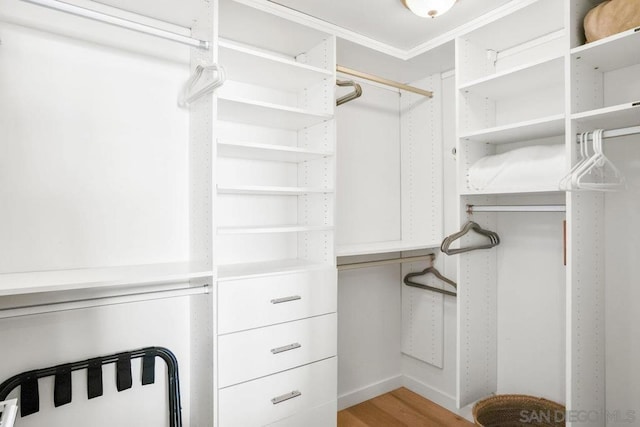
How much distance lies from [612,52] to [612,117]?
28cm

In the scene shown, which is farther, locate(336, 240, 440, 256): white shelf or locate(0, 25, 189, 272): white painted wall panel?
locate(336, 240, 440, 256): white shelf

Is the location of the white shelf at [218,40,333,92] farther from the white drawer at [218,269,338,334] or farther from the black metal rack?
the black metal rack

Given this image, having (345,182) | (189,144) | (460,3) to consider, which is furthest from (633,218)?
(189,144)

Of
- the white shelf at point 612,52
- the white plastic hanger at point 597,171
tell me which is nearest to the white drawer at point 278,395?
the white plastic hanger at point 597,171

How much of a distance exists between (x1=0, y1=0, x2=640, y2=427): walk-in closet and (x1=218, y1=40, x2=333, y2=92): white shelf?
0.05ft

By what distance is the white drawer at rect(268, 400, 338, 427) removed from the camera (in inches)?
69.4

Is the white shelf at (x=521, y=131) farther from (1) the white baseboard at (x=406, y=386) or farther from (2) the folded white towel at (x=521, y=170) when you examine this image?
(1) the white baseboard at (x=406, y=386)

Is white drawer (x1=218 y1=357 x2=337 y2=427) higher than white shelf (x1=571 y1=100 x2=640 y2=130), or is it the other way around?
white shelf (x1=571 y1=100 x2=640 y2=130)

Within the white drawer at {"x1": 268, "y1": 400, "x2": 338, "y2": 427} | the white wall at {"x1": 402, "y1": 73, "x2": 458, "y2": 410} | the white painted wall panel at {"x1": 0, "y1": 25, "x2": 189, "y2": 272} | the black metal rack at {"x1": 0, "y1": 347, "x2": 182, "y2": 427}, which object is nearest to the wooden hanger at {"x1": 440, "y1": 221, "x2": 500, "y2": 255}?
the white wall at {"x1": 402, "y1": 73, "x2": 458, "y2": 410}

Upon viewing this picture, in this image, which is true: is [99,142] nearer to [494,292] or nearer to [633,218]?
[494,292]

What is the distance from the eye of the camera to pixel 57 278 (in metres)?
1.36

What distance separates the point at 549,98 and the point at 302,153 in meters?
1.39

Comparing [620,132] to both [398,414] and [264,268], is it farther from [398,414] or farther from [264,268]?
[398,414]

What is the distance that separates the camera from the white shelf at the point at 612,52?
1.40 metres
